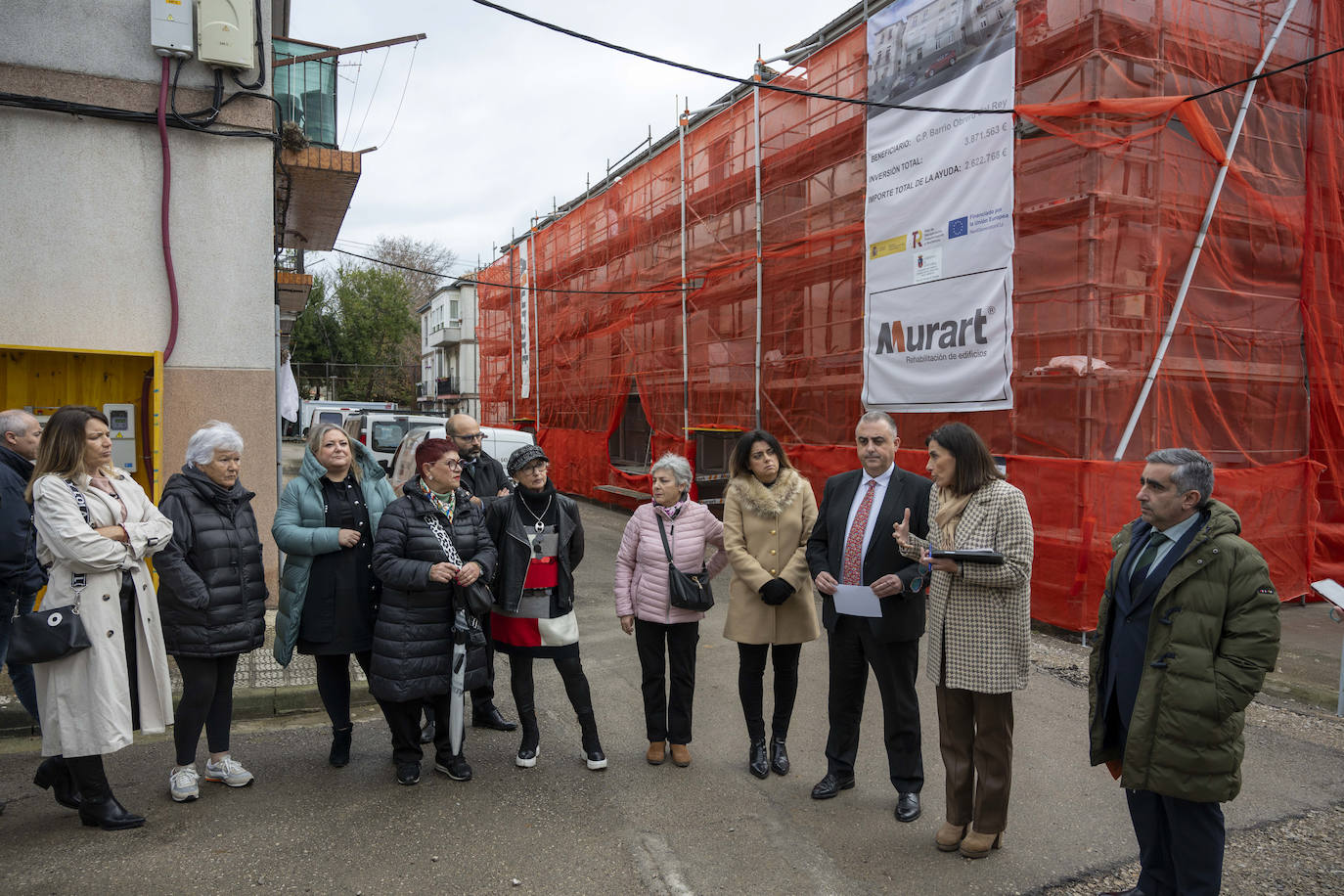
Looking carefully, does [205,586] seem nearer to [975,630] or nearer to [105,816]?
[105,816]

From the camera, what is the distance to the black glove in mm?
4109

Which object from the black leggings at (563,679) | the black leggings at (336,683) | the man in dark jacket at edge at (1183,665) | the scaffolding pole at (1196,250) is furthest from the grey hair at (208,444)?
the scaffolding pole at (1196,250)

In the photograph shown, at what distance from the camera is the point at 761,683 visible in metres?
4.34

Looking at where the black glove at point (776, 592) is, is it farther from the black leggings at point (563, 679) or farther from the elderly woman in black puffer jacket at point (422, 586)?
the elderly woman in black puffer jacket at point (422, 586)

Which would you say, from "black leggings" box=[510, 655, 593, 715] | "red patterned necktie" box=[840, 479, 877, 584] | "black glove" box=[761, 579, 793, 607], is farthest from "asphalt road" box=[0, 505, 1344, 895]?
"red patterned necktie" box=[840, 479, 877, 584]

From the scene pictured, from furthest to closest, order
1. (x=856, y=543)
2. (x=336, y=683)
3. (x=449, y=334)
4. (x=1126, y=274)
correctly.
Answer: (x=449, y=334)
(x=1126, y=274)
(x=336, y=683)
(x=856, y=543)

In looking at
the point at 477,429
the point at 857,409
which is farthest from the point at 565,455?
the point at 477,429

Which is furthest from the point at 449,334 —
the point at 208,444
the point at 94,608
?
the point at 94,608

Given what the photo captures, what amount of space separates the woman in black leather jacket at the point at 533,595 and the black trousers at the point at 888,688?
129 cm

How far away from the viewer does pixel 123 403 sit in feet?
22.1

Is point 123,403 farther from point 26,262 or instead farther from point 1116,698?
point 1116,698

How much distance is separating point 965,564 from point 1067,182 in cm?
541

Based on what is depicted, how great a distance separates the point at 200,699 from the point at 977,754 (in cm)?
346

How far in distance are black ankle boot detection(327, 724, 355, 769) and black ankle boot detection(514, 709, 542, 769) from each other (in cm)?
89
